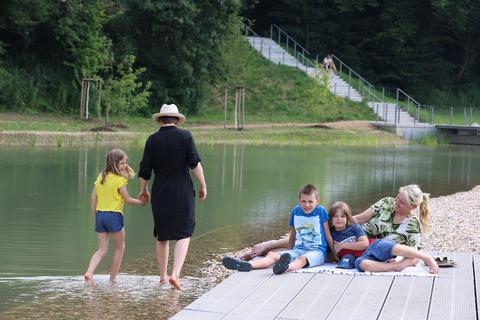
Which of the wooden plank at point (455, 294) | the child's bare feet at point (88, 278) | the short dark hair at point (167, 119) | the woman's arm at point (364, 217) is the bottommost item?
the child's bare feet at point (88, 278)

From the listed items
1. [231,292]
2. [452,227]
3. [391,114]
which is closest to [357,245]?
[231,292]

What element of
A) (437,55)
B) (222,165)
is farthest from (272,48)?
(222,165)

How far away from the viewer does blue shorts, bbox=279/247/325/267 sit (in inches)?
352

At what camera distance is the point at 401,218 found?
9.40 m

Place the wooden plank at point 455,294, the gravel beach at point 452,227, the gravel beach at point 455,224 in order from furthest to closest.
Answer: the gravel beach at point 455,224
the gravel beach at point 452,227
the wooden plank at point 455,294

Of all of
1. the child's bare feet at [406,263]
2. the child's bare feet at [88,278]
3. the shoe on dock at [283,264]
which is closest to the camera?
the shoe on dock at [283,264]

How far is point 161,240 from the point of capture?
9.33m

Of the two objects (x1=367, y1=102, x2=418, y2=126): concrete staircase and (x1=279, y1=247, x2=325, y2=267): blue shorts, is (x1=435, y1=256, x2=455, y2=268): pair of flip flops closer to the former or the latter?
(x1=279, y1=247, x2=325, y2=267): blue shorts

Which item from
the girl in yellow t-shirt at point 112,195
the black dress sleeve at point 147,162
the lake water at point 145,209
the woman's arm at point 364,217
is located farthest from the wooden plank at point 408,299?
the girl in yellow t-shirt at point 112,195

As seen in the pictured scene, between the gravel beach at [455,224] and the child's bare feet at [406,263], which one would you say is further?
the gravel beach at [455,224]

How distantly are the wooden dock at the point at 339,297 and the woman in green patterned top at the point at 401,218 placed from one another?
0.69 metres

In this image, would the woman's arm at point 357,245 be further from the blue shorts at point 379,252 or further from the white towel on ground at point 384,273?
the white towel on ground at point 384,273

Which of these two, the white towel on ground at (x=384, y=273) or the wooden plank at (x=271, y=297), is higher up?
the white towel on ground at (x=384, y=273)

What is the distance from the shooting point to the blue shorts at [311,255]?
8.94 m
